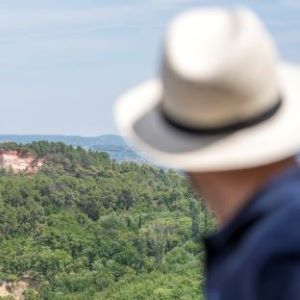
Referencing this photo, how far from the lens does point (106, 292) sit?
46.8m

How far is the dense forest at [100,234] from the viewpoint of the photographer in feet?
161

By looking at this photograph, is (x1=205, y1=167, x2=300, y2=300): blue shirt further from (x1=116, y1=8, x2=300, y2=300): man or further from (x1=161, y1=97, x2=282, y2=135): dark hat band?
(x1=161, y1=97, x2=282, y2=135): dark hat band

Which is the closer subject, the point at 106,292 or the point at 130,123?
the point at 130,123

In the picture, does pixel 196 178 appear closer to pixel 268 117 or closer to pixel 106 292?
pixel 268 117

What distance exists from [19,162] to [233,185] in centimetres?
7193

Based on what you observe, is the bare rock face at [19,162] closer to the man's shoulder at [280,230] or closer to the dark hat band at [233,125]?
the dark hat band at [233,125]

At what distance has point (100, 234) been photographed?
52.2 metres

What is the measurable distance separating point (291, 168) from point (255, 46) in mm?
201

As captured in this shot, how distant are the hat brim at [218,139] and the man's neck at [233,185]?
2 cm

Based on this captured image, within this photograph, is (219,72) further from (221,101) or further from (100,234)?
(100,234)

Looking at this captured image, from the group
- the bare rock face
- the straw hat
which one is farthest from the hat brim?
the bare rock face

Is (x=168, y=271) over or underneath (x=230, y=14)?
underneath

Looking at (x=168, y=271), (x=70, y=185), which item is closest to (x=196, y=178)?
(x=168, y=271)

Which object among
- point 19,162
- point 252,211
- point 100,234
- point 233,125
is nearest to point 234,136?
point 233,125
